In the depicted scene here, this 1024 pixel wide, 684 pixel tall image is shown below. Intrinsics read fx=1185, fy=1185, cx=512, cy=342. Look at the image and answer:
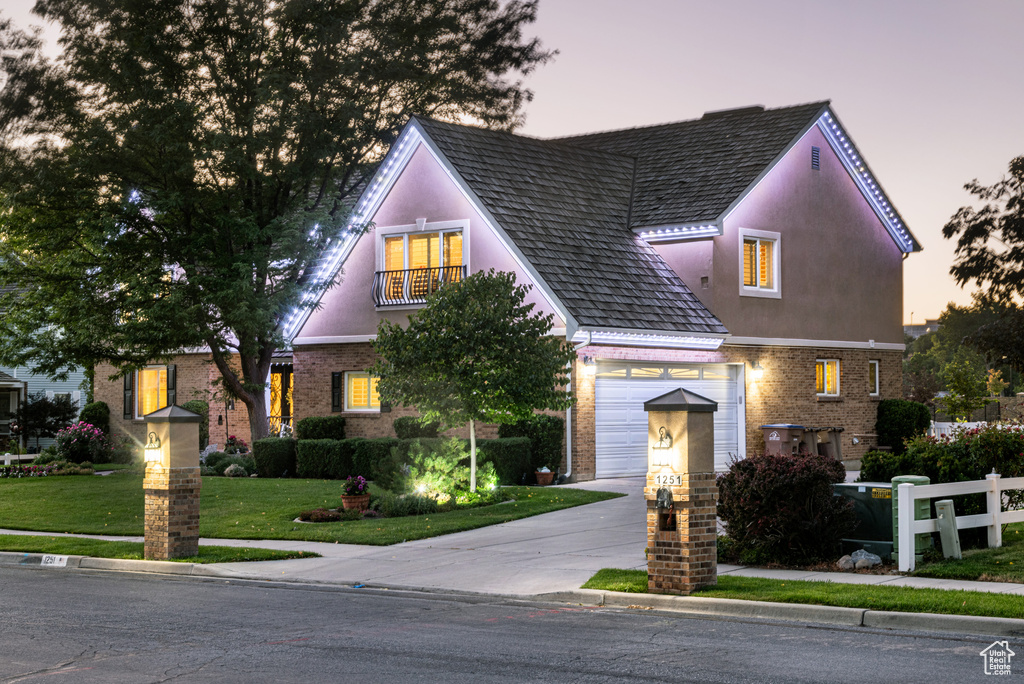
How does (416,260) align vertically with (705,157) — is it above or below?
below

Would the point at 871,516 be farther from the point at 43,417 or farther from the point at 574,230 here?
the point at 43,417

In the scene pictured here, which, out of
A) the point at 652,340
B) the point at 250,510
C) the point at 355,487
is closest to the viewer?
the point at 355,487

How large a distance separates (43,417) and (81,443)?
7406 millimetres

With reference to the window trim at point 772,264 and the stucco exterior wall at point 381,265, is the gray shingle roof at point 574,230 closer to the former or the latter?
the stucco exterior wall at point 381,265

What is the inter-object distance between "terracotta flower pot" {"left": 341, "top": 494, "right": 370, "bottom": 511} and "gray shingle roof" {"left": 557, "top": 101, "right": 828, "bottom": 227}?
12.3m

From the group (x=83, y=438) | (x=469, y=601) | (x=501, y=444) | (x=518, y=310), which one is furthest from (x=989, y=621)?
(x=83, y=438)

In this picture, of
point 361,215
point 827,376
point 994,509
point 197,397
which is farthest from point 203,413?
point 994,509

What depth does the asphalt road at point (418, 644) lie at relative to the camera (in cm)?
895

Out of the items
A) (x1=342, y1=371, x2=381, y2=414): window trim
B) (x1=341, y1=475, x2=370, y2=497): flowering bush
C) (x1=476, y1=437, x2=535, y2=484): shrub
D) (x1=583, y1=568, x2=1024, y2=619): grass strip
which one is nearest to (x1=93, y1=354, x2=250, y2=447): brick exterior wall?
(x1=342, y1=371, x2=381, y2=414): window trim

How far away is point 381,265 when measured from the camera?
29.7 meters

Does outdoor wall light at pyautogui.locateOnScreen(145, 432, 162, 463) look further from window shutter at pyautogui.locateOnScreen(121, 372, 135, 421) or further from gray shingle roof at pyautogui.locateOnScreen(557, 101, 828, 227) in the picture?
window shutter at pyautogui.locateOnScreen(121, 372, 135, 421)

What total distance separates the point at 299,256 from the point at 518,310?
9.60m

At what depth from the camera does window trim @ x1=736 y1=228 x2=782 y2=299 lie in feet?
98.9

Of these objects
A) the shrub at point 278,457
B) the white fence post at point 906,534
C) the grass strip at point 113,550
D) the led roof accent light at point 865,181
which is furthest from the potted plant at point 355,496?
the led roof accent light at point 865,181
